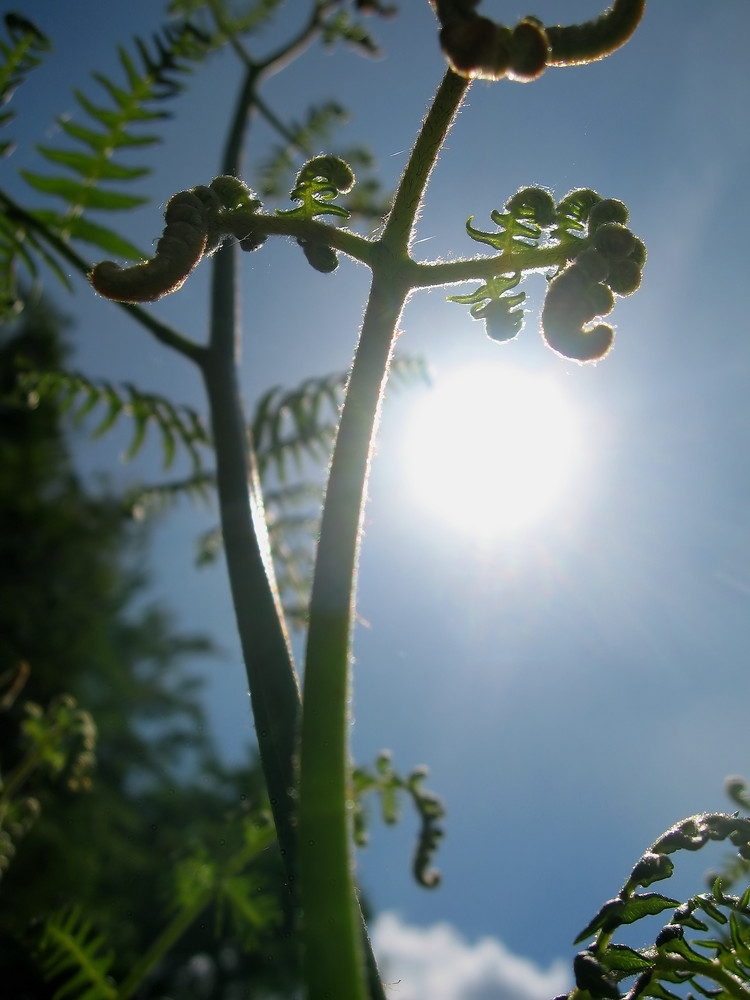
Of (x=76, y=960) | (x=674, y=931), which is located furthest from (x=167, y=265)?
(x=76, y=960)

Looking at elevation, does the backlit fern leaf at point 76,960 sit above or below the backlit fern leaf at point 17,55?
below

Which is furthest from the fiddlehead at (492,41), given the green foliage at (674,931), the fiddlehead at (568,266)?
the green foliage at (674,931)

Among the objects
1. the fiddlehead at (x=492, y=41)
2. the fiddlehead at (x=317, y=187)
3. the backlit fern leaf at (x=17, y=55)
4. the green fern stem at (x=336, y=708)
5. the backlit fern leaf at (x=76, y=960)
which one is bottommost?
the backlit fern leaf at (x=76, y=960)

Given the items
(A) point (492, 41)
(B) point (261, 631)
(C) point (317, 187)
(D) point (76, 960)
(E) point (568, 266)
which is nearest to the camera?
(A) point (492, 41)

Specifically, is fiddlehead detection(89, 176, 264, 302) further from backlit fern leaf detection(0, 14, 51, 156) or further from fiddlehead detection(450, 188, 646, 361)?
backlit fern leaf detection(0, 14, 51, 156)

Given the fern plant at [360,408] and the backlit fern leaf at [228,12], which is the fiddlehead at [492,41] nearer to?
the fern plant at [360,408]

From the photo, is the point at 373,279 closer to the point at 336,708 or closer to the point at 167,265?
the point at 167,265

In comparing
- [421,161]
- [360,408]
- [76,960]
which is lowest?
[76,960]

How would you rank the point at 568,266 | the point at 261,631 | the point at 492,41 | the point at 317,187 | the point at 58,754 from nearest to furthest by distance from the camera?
the point at 492,41 → the point at 568,266 → the point at 317,187 → the point at 261,631 → the point at 58,754

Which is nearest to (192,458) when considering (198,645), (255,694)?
(255,694)
